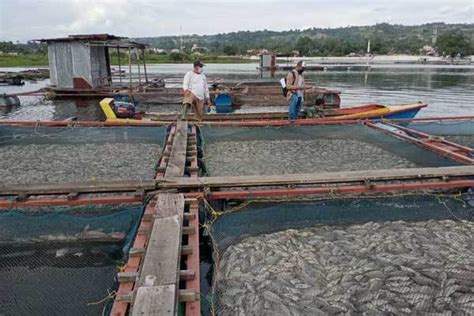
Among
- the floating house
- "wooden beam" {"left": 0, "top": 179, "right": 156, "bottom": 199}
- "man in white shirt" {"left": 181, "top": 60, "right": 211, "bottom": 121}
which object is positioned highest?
the floating house

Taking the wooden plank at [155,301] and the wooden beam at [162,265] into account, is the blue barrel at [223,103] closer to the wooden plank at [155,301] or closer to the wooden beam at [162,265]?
the wooden beam at [162,265]

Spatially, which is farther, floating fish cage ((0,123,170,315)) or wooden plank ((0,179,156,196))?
wooden plank ((0,179,156,196))

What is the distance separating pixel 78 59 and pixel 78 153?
61.6ft

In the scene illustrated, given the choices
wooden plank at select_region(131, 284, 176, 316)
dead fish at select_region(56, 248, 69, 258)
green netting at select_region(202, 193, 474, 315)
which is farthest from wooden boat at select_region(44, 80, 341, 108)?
wooden plank at select_region(131, 284, 176, 316)

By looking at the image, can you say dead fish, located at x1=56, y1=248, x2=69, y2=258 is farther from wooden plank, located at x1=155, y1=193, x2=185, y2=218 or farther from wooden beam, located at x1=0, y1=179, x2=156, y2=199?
wooden plank, located at x1=155, y1=193, x2=185, y2=218

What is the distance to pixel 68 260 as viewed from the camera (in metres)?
5.10

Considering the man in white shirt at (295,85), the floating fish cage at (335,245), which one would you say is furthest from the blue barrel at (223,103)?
the floating fish cage at (335,245)

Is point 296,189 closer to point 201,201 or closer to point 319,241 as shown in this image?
point 319,241

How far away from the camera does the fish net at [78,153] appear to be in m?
7.33

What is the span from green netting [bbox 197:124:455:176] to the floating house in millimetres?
16890

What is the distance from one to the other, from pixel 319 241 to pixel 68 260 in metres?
3.29

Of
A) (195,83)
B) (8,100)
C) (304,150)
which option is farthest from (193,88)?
(8,100)

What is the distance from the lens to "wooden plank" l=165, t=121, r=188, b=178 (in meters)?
6.04

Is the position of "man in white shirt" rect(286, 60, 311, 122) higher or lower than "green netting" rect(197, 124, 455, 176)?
higher
